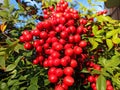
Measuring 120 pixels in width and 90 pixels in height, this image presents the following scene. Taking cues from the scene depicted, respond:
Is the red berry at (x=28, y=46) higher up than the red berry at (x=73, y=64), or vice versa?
the red berry at (x=28, y=46)

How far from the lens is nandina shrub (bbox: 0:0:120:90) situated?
1909 mm

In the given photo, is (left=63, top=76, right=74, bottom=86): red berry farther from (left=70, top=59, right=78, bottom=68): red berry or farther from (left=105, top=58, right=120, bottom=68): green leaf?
(left=105, top=58, right=120, bottom=68): green leaf

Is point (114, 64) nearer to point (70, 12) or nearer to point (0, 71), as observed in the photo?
point (70, 12)

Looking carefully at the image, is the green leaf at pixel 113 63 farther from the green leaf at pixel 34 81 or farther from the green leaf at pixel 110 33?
the green leaf at pixel 34 81

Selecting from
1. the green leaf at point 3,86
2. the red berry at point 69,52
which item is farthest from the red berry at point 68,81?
the green leaf at point 3,86

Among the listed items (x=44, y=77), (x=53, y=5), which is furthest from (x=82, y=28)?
(x=53, y=5)

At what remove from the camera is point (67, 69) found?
1882 millimetres

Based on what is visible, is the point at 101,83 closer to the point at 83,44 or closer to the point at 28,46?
the point at 83,44

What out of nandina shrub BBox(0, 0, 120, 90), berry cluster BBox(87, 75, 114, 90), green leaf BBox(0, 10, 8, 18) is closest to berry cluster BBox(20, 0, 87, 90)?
nandina shrub BBox(0, 0, 120, 90)

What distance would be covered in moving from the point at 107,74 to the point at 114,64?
4.4 inches

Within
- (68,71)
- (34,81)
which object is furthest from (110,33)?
(34,81)

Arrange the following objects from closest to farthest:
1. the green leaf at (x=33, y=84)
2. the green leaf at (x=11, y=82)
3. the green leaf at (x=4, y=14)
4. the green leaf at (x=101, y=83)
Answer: the green leaf at (x=101, y=83) → the green leaf at (x=33, y=84) → the green leaf at (x=11, y=82) → the green leaf at (x=4, y=14)

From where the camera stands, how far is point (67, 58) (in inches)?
74.5

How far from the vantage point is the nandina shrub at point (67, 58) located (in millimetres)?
1909
